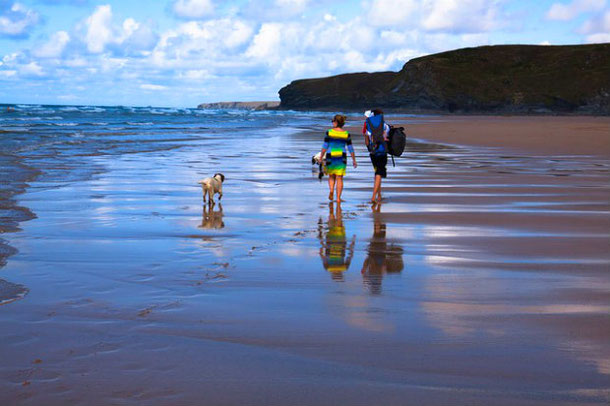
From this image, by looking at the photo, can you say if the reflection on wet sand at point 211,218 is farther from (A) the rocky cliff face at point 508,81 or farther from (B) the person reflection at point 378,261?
(A) the rocky cliff face at point 508,81

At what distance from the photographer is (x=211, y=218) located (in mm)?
9289

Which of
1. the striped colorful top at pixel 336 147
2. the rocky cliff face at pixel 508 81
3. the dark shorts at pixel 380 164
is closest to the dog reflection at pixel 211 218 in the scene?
the striped colorful top at pixel 336 147

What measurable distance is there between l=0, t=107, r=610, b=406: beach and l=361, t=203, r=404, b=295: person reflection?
0.03 metres

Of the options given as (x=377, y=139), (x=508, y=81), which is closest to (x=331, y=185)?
(x=377, y=139)

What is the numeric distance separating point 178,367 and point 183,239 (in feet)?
13.2

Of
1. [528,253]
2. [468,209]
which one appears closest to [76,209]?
[468,209]

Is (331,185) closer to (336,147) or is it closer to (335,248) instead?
(336,147)

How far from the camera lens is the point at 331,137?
11773 mm

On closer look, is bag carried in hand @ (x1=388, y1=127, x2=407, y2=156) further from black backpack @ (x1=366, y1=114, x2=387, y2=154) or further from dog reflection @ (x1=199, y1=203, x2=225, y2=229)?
dog reflection @ (x1=199, y1=203, x2=225, y2=229)

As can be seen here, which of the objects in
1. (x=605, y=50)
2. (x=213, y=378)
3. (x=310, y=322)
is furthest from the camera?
(x=605, y=50)

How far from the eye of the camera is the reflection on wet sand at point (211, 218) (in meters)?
8.66

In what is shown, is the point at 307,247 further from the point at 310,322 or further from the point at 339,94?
the point at 339,94

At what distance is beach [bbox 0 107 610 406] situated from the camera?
3.51 metres

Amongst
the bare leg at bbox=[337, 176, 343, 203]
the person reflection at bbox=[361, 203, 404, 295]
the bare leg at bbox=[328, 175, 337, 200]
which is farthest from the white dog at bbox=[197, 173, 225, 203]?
the person reflection at bbox=[361, 203, 404, 295]
